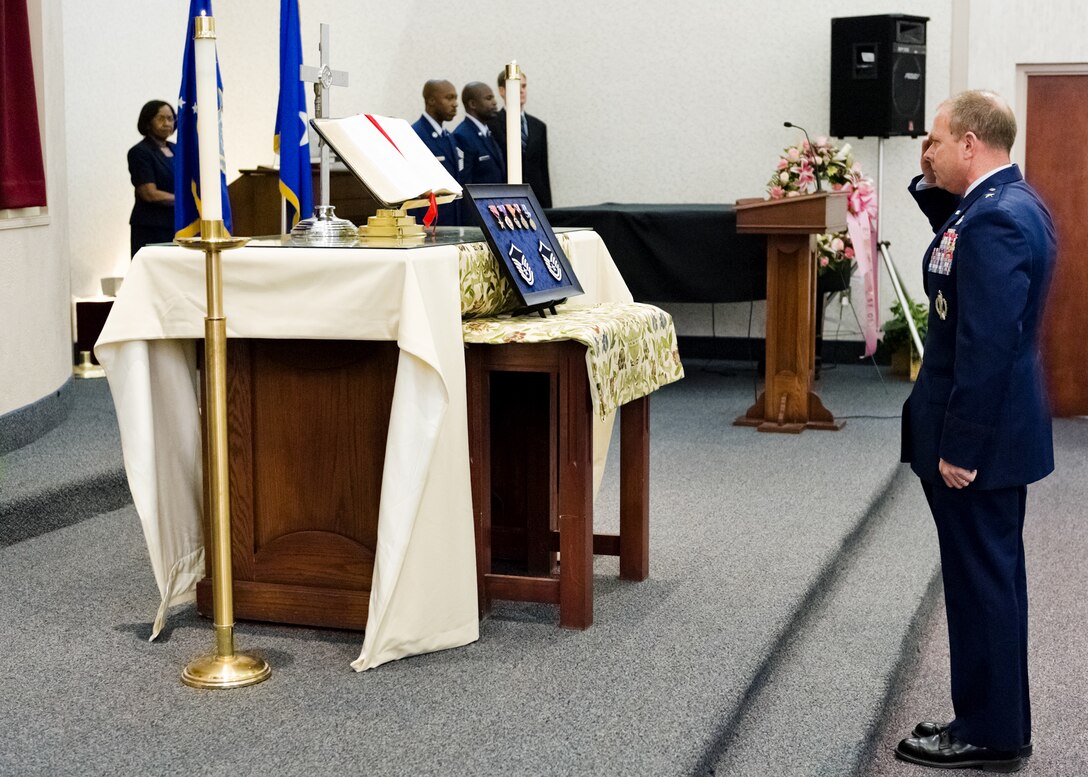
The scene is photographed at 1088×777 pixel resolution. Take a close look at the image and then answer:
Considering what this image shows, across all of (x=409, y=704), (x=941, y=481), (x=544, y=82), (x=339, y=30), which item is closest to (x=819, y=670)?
(x=941, y=481)

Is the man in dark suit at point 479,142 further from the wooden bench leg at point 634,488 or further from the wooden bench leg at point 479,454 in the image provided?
the wooden bench leg at point 479,454

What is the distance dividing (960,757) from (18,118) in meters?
4.00

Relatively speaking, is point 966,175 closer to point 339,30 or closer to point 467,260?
point 467,260

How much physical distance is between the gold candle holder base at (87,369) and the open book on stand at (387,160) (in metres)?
4.26

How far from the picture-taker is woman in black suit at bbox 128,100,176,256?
→ 303 inches

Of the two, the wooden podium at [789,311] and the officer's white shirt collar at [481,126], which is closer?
the wooden podium at [789,311]

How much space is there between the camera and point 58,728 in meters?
2.59

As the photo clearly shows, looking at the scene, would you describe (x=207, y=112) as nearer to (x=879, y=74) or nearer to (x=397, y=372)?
(x=397, y=372)

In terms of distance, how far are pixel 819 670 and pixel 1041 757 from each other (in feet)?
1.70

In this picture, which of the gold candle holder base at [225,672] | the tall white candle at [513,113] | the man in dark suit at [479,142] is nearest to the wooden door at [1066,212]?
the man in dark suit at [479,142]

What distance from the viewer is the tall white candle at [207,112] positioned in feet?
8.68

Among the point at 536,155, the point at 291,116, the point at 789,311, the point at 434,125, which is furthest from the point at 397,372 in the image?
the point at 536,155

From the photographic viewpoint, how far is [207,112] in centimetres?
266

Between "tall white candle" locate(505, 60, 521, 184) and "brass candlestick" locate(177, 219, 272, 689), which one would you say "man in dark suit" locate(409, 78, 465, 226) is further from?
"brass candlestick" locate(177, 219, 272, 689)
